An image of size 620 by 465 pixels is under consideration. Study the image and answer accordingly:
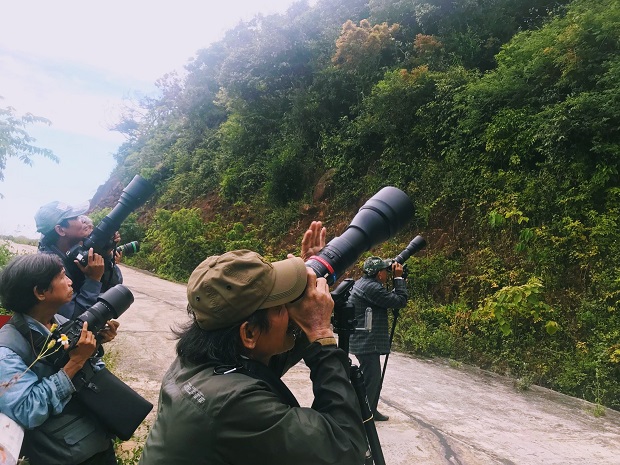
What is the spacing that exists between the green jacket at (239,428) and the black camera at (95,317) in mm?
770

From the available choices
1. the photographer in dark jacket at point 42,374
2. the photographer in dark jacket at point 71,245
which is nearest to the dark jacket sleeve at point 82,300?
the photographer in dark jacket at point 71,245

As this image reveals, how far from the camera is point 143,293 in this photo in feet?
29.9

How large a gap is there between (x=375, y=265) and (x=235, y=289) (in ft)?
9.00

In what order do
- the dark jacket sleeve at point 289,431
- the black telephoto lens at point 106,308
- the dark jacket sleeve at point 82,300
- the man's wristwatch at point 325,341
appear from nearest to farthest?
the dark jacket sleeve at point 289,431
the man's wristwatch at point 325,341
the black telephoto lens at point 106,308
the dark jacket sleeve at point 82,300

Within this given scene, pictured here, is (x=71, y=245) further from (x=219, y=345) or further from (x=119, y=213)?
(x=219, y=345)

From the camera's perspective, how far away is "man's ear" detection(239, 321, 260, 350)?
1.22 m

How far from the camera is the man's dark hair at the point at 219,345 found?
120cm

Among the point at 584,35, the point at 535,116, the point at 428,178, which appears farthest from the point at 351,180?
the point at 584,35

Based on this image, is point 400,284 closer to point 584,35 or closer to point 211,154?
point 584,35

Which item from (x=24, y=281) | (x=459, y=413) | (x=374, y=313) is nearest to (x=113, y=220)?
(x=24, y=281)

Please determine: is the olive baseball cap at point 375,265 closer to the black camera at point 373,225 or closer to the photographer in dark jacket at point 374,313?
the photographer in dark jacket at point 374,313

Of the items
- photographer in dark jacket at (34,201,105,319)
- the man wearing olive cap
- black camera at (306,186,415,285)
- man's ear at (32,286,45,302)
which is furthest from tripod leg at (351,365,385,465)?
photographer in dark jacket at (34,201,105,319)

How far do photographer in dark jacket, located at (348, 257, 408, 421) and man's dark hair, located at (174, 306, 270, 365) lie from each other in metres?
2.58

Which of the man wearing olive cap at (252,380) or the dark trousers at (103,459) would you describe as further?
the dark trousers at (103,459)
